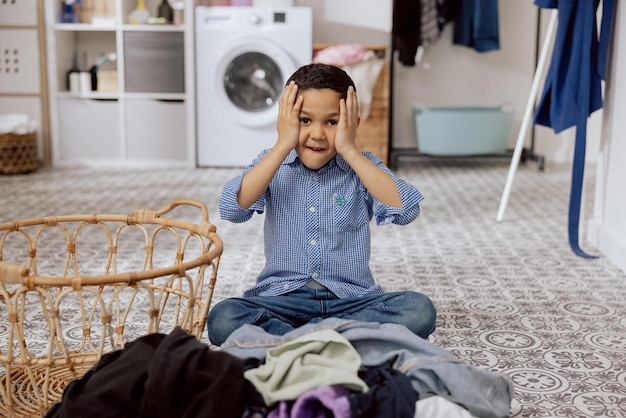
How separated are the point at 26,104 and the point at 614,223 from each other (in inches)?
122

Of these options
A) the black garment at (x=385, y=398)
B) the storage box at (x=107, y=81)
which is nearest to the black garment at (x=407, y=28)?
the storage box at (x=107, y=81)

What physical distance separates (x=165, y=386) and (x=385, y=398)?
27 centimetres

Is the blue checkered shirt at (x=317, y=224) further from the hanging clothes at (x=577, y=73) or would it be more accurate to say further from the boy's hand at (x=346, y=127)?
the hanging clothes at (x=577, y=73)

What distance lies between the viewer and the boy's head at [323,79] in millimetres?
1346

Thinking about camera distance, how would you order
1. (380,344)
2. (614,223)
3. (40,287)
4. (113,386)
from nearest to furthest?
(113,386)
(40,287)
(380,344)
(614,223)

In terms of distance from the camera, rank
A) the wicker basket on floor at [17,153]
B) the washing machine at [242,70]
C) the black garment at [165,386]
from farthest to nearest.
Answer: the washing machine at [242,70] → the wicker basket on floor at [17,153] → the black garment at [165,386]

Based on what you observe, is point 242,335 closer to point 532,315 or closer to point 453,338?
point 453,338

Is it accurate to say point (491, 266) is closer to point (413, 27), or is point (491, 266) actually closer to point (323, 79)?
point (323, 79)

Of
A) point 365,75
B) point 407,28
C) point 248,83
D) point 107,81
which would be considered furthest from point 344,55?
point 107,81

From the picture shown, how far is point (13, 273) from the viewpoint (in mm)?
1051

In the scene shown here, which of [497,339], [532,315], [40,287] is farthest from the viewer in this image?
[532,315]

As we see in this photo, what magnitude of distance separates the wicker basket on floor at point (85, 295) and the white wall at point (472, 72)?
175 cm

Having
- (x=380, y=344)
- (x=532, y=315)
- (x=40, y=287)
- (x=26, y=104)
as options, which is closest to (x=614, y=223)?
(x=532, y=315)

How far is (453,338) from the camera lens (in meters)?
1.66
